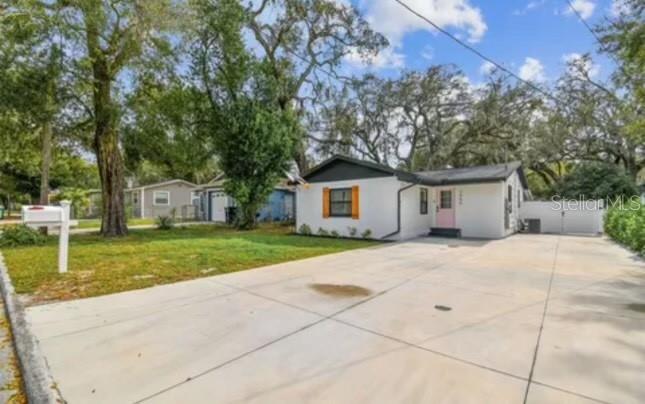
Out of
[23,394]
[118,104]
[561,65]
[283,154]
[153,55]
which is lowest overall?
[23,394]

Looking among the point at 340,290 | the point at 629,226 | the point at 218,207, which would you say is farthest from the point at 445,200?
the point at 218,207

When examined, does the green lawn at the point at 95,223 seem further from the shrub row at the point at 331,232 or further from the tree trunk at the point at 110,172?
the shrub row at the point at 331,232

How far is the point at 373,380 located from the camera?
2441 mm

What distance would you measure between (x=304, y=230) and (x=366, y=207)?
3.03 m

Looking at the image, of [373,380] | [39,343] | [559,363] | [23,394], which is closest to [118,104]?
[39,343]

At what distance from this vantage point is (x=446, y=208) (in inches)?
538

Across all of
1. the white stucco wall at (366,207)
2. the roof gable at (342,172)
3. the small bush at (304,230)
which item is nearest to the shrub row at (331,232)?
the small bush at (304,230)

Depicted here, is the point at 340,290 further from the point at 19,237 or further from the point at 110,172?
the point at 110,172

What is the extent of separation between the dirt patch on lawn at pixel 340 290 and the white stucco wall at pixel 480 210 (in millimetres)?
9174

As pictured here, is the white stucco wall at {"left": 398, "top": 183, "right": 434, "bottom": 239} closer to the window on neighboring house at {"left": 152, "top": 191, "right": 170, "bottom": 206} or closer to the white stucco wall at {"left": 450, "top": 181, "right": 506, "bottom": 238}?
the white stucco wall at {"left": 450, "top": 181, "right": 506, "bottom": 238}

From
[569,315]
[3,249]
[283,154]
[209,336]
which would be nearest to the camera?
[209,336]

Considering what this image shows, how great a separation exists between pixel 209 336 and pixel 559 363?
3.04 meters

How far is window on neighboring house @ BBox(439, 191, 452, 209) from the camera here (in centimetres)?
1357

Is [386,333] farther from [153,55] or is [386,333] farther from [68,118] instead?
[68,118]
